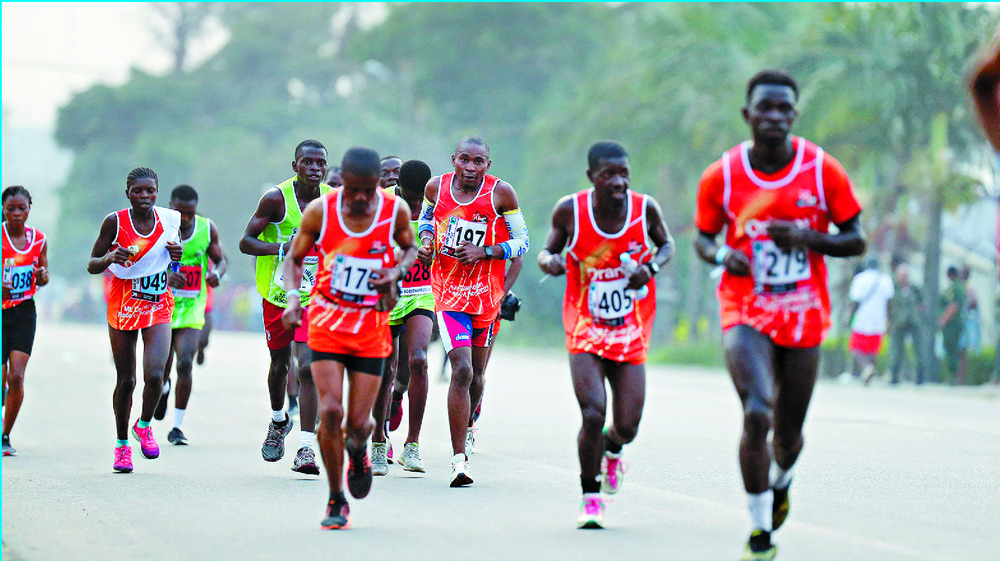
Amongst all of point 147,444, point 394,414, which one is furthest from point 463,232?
point 147,444

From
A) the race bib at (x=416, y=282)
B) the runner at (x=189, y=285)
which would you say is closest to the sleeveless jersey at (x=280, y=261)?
the race bib at (x=416, y=282)

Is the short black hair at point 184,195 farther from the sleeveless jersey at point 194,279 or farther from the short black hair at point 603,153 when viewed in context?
the short black hair at point 603,153

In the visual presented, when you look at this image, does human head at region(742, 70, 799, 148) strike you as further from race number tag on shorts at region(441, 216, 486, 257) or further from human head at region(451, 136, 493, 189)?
race number tag on shorts at region(441, 216, 486, 257)

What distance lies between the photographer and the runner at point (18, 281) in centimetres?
1089

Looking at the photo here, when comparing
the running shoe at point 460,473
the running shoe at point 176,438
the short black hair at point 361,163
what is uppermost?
the short black hair at point 361,163

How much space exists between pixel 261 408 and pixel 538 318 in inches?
1125

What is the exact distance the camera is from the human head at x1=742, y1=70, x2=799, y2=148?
6.62 meters

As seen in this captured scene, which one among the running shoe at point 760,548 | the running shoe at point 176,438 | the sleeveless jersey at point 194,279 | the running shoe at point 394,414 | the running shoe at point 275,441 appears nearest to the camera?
the running shoe at point 760,548

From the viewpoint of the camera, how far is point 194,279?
12.7 metres

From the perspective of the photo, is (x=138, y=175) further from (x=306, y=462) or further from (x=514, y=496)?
(x=514, y=496)

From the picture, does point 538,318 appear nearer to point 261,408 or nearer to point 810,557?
point 261,408

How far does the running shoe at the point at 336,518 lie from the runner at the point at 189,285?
496 centimetres

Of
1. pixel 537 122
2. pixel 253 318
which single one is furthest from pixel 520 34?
pixel 253 318

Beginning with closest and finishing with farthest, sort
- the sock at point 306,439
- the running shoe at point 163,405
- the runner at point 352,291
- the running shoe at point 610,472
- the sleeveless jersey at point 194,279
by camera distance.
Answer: the runner at point 352,291 → the running shoe at point 610,472 → the sock at point 306,439 → the sleeveless jersey at point 194,279 → the running shoe at point 163,405
